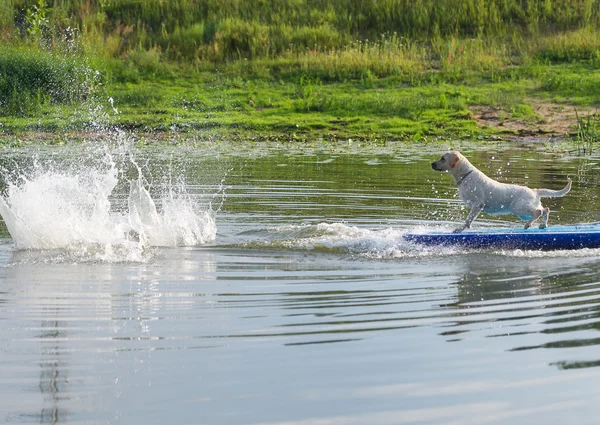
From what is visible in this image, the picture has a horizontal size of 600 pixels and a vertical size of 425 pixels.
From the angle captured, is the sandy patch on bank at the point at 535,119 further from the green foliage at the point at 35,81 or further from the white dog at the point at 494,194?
the white dog at the point at 494,194

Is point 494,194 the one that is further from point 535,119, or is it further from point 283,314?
point 535,119

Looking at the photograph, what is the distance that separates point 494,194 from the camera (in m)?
11.2

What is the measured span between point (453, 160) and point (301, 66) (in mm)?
16422

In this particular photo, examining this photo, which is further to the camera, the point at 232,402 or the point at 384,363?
the point at 384,363

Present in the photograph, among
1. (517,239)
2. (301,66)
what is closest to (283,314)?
(517,239)

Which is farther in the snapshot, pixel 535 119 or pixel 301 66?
pixel 301 66

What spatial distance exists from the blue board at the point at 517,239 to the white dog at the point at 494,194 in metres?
0.29

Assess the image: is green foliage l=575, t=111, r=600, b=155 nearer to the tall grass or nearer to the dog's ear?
the tall grass

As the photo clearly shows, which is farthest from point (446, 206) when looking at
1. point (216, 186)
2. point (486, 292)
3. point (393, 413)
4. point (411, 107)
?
point (411, 107)

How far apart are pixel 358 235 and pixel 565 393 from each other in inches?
208

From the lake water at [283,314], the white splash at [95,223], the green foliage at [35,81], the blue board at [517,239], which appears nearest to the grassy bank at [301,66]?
the green foliage at [35,81]

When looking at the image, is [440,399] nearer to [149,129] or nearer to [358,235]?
[358,235]

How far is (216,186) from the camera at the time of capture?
16250 millimetres

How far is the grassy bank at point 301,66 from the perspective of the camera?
24.5m
